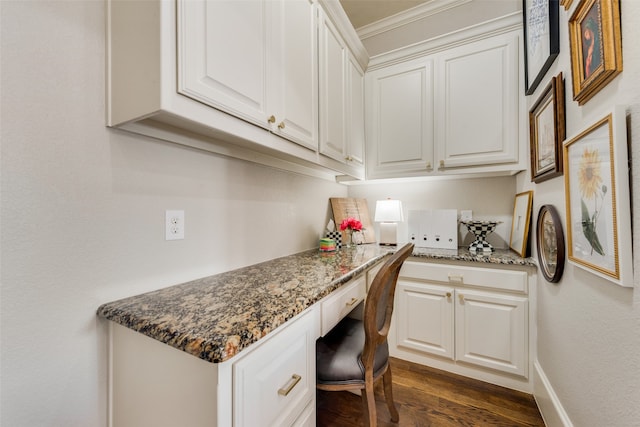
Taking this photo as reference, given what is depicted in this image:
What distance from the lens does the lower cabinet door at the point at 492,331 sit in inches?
63.4

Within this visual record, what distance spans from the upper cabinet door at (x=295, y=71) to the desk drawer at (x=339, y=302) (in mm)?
776

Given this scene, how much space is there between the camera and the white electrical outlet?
997 millimetres

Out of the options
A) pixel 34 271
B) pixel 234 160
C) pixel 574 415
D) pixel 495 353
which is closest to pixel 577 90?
pixel 574 415

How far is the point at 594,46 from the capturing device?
823 mm

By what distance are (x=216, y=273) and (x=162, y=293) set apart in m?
0.28

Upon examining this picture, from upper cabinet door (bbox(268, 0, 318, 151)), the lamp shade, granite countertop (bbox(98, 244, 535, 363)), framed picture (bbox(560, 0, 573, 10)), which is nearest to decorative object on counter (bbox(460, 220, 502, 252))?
the lamp shade

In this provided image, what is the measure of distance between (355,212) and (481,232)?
1017 mm

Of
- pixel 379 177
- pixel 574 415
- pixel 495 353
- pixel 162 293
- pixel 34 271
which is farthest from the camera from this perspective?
pixel 379 177

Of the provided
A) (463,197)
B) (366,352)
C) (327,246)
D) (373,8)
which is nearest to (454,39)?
(373,8)

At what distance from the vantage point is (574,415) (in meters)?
1.03

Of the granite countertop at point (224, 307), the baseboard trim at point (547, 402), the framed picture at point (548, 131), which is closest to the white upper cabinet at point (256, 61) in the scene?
the granite countertop at point (224, 307)

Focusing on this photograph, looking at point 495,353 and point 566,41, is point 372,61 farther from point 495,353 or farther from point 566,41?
point 495,353

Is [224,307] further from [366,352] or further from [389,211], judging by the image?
[389,211]

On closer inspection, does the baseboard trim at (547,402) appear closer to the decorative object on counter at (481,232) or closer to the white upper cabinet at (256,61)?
the decorative object on counter at (481,232)
